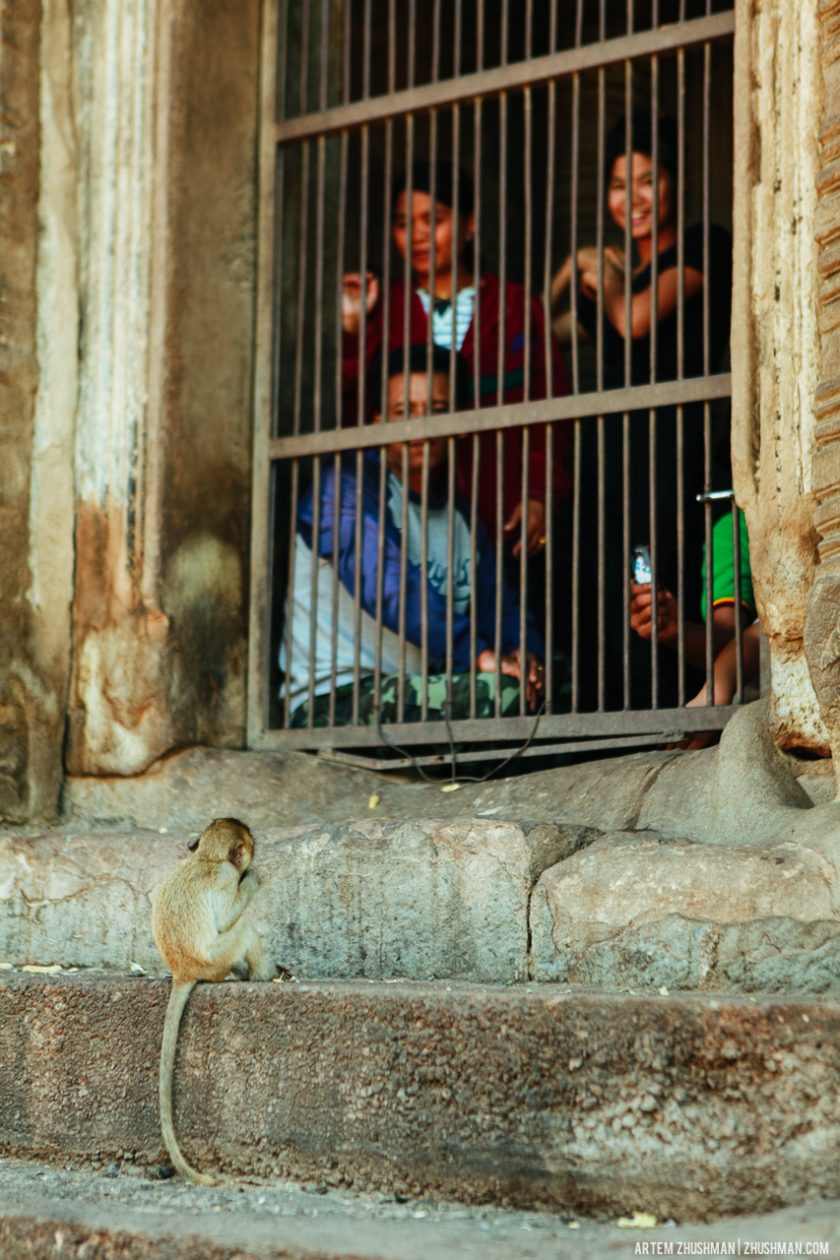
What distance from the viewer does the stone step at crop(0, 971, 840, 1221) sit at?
307 cm

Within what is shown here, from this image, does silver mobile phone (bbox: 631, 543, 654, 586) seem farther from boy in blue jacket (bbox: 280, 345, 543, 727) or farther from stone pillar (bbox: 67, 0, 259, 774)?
stone pillar (bbox: 67, 0, 259, 774)

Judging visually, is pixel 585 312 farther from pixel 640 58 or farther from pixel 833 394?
pixel 833 394

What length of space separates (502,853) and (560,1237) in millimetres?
1111

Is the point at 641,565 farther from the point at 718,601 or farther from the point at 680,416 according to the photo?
the point at 680,416

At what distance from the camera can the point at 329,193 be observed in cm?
580

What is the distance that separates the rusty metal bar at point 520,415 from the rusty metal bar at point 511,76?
94cm

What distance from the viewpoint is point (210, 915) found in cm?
414

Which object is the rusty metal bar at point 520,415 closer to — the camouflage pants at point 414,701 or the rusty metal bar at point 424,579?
the rusty metal bar at point 424,579

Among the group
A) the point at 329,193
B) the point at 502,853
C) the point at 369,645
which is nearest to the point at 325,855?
the point at 502,853

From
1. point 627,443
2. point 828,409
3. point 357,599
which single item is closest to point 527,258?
point 627,443

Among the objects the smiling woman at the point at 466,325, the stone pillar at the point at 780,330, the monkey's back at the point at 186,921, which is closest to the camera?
the monkey's back at the point at 186,921

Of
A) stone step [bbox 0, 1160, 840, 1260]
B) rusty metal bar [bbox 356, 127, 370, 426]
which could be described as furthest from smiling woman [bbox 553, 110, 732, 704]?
stone step [bbox 0, 1160, 840, 1260]

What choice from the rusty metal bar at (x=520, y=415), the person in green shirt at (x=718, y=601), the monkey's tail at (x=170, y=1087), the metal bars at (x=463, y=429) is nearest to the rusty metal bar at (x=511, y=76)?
the metal bars at (x=463, y=429)

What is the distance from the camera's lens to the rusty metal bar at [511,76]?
198 inches
